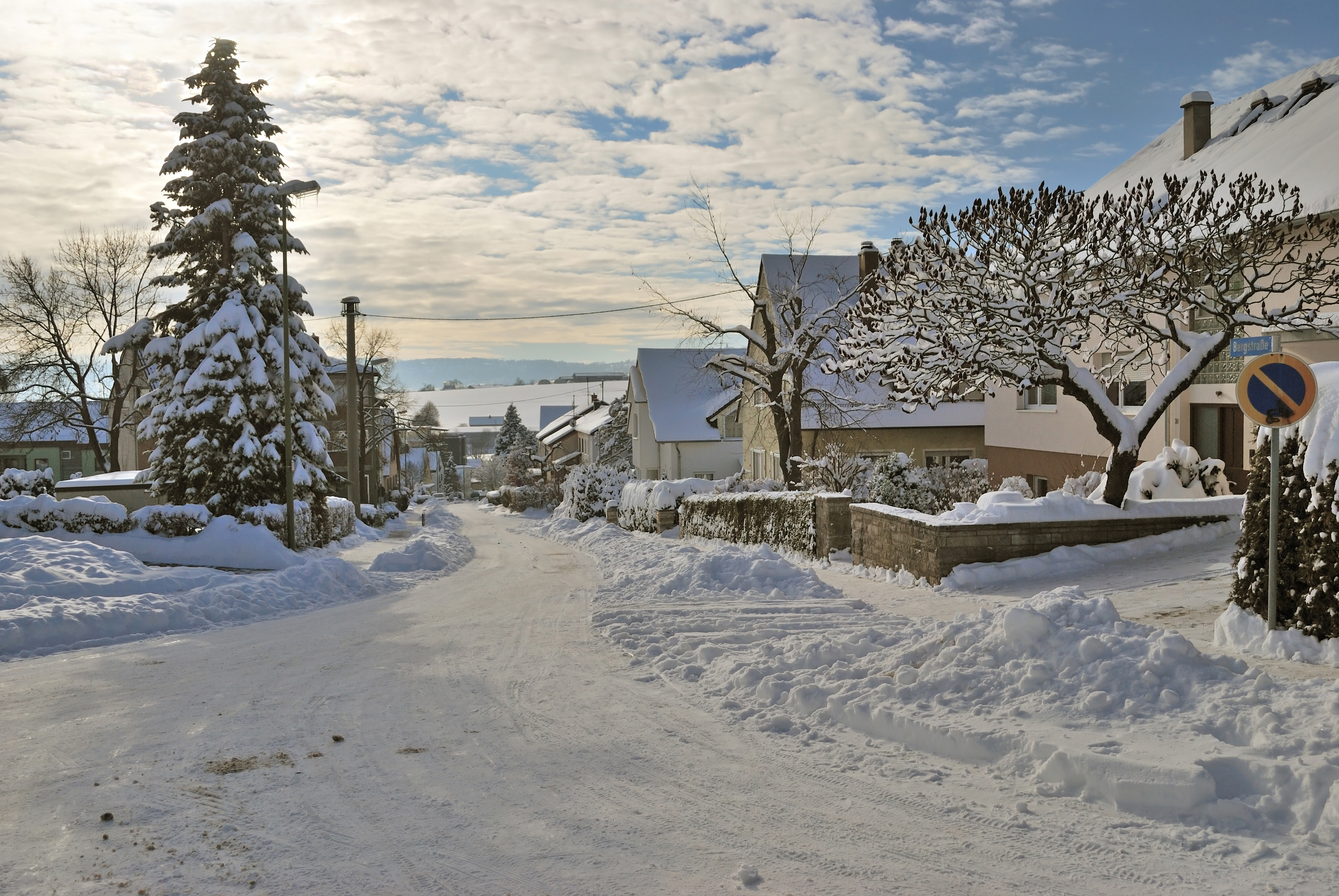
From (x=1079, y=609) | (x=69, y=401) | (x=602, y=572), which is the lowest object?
(x=602, y=572)

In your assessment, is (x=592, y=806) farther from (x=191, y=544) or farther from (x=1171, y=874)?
(x=191, y=544)

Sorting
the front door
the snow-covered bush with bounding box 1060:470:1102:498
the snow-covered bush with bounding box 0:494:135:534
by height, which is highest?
the front door

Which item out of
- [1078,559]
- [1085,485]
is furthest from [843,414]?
[1078,559]

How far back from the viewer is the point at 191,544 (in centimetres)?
2075

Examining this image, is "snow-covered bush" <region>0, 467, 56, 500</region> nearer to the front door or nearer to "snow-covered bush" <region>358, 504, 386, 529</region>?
"snow-covered bush" <region>358, 504, 386, 529</region>

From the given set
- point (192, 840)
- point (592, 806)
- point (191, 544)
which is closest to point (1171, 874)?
point (592, 806)

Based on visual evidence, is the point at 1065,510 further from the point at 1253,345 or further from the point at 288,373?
the point at 288,373

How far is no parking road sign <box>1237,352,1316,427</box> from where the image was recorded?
25.8 feet

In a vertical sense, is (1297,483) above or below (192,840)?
above

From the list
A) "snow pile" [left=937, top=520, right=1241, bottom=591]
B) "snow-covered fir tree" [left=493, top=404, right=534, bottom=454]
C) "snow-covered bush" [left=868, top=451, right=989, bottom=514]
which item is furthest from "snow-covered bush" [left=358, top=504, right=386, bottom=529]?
"snow-covered fir tree" [left=493, top=404, right=534, bottom=454]

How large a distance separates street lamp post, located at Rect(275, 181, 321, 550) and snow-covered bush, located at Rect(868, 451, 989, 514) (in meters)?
13.2

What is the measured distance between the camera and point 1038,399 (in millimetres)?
26859

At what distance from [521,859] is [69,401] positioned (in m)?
40.7

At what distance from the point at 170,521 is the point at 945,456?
24889 mm
